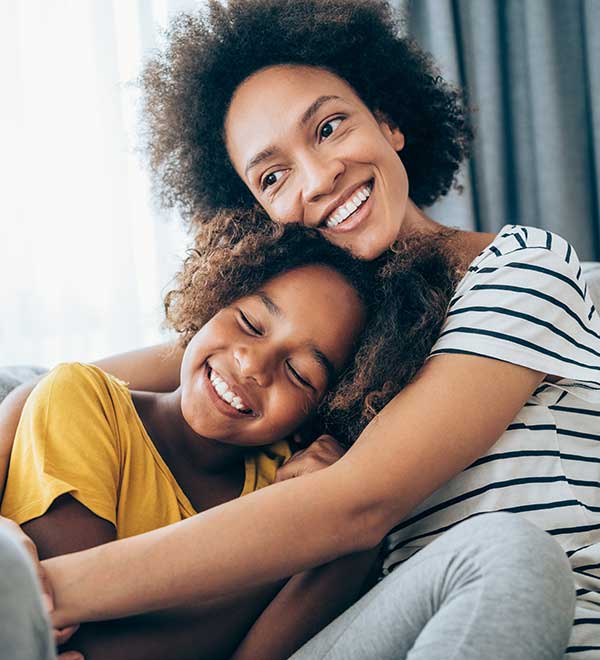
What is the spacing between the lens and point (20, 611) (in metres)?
0.59

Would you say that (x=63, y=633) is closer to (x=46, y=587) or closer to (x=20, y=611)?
(x=46, y=587)

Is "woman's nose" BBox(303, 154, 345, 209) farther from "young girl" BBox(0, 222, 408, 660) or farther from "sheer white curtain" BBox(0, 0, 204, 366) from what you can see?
"sheer white curtain" BBox(0, 0, 204, 366)

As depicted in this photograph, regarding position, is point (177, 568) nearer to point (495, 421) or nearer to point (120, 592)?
point (120, 592)

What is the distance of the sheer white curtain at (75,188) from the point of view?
7.52 ft

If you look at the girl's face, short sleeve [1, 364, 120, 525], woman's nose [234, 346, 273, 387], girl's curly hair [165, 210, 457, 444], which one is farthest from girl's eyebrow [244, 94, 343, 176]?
short sleeve [1, 364, 120, 525]

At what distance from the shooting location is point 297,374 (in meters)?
1.27

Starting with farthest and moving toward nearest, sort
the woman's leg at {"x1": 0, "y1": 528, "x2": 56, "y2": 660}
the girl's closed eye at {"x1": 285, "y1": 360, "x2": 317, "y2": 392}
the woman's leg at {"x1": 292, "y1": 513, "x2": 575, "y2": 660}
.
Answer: the girl's closed eye at {"x1": 285, "y1": 360, "x2": 317, "y2": 392} < the woman's leg at {"x1": 292, "y1": 513, "x2": 575, "y2": 660} < the woman's leg at {"x1": 0, "y1": 528, "x2": 56, "y2": 660}

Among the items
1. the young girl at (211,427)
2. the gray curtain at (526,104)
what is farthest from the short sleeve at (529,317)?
the gray curtain at (526,104)

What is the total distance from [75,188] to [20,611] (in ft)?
6.24

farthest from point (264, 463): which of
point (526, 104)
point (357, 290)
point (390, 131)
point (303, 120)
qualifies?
point (526, 104)

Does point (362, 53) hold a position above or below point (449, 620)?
above

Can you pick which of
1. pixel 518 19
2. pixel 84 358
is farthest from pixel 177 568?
pixel 518 19

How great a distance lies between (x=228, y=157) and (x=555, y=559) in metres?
1.02

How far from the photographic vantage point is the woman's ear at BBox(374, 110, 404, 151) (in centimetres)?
160
